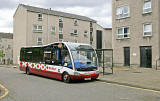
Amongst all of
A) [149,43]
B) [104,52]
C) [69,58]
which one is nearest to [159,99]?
[69,58]

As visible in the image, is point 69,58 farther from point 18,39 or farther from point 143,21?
point 18,39

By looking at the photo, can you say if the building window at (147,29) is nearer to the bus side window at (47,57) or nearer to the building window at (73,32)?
the bus side window at (47,57)

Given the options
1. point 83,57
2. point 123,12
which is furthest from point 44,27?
point 83,57

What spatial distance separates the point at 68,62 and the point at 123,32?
16306mm

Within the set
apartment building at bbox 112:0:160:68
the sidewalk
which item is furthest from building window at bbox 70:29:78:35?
the sidewalk

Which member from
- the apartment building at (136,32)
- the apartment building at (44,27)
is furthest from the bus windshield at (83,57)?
the apartment building at (44,27)

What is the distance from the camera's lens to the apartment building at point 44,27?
40.0 m

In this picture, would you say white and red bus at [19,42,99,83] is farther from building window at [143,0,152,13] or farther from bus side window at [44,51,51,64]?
building window at [143,0,152,13]

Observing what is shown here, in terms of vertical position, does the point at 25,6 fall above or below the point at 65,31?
above

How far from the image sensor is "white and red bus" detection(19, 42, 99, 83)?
465 inches

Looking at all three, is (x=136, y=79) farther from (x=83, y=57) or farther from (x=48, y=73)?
(x=48, y=73)

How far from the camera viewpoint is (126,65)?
85.7 feet

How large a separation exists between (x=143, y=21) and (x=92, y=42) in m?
27.6

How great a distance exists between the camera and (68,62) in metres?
12.1
